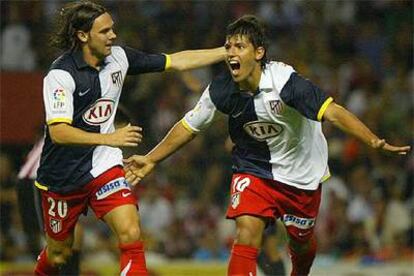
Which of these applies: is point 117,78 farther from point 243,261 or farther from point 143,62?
point 243,261

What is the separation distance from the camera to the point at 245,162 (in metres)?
7.55

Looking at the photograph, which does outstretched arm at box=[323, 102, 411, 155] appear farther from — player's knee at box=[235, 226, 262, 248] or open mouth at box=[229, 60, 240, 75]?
player's knee at box=[235, 226, 262, 248]

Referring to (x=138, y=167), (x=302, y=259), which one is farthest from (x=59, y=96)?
(x=302, y=259)

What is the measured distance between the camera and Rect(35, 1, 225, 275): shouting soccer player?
7.12 meters

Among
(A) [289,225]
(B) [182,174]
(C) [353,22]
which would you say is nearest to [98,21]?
(A) [289,225]

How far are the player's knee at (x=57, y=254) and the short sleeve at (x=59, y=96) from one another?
41.1 inches

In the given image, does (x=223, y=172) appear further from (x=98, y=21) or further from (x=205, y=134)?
(x=98, y=21)

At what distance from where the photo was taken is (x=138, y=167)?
24.8 feet

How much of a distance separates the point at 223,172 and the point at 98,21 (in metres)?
5.54

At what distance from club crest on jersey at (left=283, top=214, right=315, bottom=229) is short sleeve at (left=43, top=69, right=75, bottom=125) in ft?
5.52

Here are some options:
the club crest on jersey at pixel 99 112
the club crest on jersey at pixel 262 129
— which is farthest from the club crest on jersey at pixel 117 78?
the club crest on jersey at pixel 262 129

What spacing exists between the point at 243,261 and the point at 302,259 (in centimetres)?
105

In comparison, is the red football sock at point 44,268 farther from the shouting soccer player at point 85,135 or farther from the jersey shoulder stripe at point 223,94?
the jersey shoulder stripe at point 223,94

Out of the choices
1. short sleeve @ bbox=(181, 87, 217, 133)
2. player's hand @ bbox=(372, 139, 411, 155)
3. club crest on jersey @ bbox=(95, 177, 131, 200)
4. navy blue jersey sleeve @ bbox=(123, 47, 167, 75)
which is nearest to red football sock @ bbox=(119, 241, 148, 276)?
club crest on jersey @ bbox=(95, 177, 131, 200)
